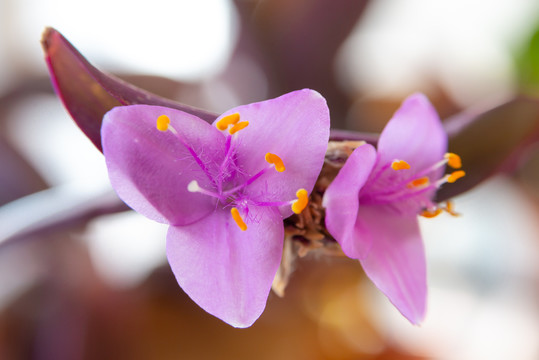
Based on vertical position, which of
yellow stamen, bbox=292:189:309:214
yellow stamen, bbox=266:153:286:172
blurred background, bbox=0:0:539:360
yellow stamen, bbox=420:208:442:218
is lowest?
blurred background, bbox=0:0:539:360

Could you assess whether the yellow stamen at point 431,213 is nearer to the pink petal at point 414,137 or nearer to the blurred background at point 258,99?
the pink petal at point 414,137

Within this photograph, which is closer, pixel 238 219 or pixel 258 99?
pixel 238 219

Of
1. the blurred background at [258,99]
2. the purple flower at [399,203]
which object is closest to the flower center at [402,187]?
the purple flower at [399,203]

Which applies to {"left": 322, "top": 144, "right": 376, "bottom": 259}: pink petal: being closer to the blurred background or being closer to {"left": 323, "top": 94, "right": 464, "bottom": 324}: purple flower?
{"left": 323, "top": 94, "right": 464, "bottom": 324}: purple flower

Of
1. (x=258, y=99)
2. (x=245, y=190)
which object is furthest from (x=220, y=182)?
(x=258, y=99)

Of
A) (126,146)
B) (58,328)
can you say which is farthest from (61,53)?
(58,328)

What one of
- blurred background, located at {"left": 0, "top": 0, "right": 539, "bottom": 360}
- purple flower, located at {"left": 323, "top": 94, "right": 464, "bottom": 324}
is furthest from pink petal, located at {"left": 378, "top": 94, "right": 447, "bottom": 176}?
blurred background, located at {"left": 0, "top": 0, "right": 539, "bottom": 360}

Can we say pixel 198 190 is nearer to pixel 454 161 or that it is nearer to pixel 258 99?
pixel 454 161
